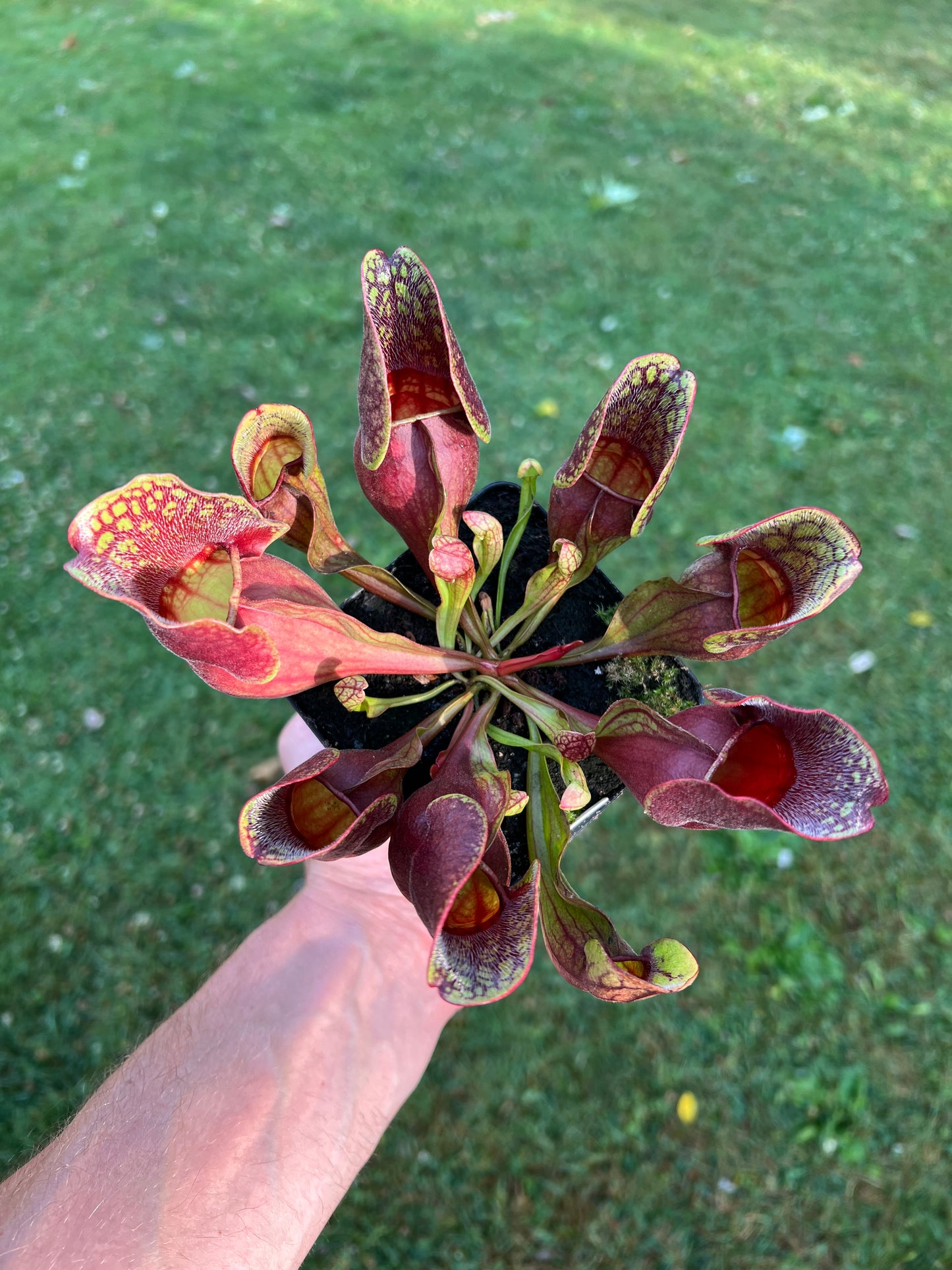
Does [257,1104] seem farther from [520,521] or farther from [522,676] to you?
[520,521]

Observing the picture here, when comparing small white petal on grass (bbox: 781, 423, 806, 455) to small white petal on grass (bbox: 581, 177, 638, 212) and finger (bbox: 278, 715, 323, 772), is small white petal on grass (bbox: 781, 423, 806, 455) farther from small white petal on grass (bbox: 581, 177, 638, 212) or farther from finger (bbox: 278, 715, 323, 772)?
finger (bbox: 278, 715, 323, 772)

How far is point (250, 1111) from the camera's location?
1140 mm

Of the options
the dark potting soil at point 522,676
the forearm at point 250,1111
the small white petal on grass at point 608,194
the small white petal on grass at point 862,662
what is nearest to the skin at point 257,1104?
the forearm at point 250,1111

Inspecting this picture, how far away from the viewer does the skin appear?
3.37 feet

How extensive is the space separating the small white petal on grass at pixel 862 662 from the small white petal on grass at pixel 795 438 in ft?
2.37

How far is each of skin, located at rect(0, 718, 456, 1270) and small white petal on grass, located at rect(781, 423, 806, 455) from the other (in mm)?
1944

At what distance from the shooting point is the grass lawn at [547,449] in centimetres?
177

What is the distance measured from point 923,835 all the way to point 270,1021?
5.46ft

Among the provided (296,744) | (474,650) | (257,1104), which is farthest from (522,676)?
(257,1104)

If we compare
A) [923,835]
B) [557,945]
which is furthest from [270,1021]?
[923,835]

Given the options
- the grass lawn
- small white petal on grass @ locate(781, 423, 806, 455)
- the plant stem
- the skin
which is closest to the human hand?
the skin

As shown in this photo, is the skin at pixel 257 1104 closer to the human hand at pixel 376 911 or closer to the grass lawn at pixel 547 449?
the human hand at pixel 376 911

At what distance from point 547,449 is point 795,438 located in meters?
0.82

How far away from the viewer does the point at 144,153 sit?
132 inches
